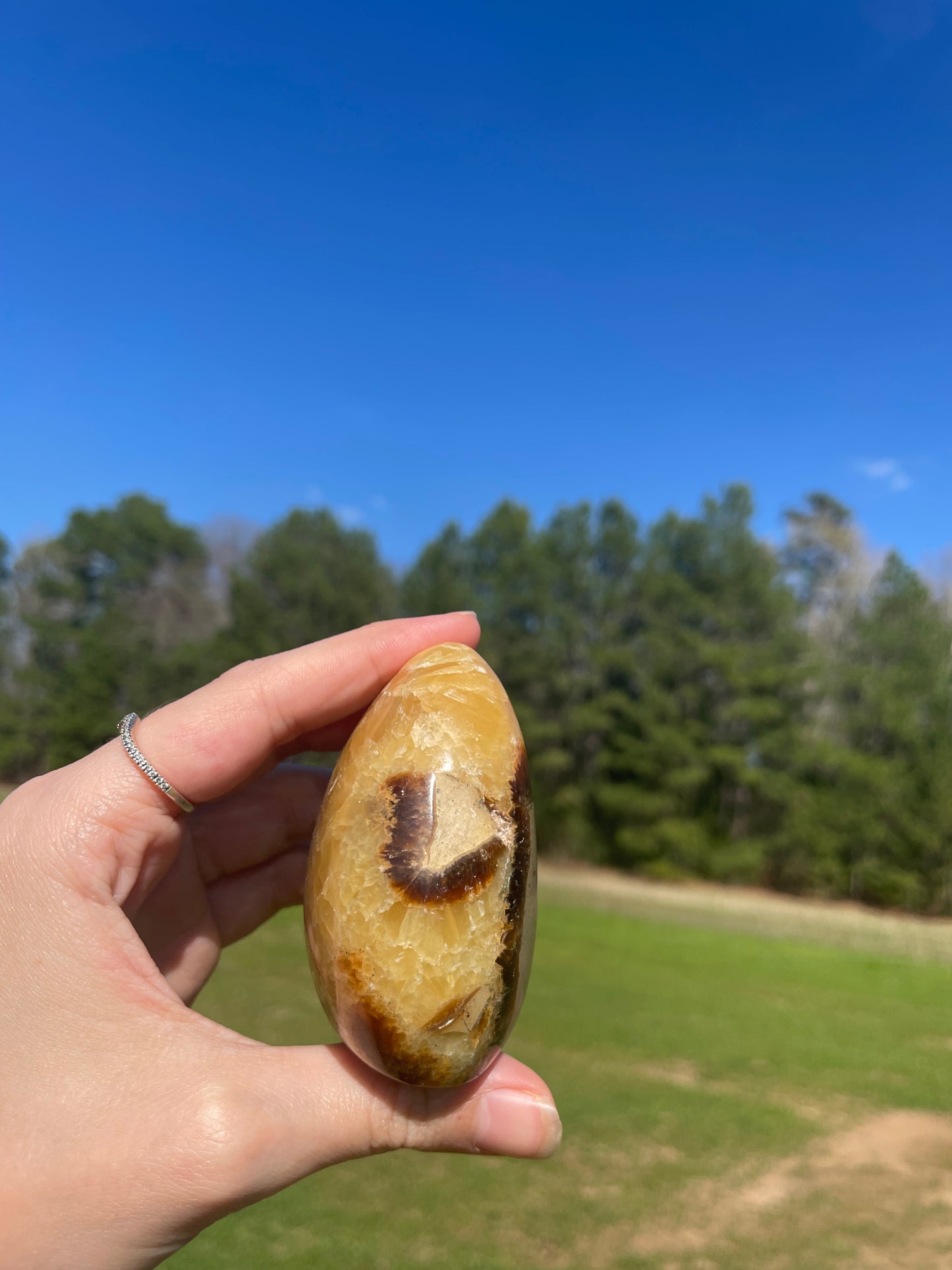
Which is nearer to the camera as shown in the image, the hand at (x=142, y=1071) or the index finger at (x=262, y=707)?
the hand at (x=142, y=1071)

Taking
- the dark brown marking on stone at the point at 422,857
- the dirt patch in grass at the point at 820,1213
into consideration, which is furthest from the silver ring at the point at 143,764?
the dirt patch in grass at the point at 820,1213

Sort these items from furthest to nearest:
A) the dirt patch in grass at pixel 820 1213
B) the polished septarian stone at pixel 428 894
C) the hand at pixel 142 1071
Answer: the dirt patch in grass at pixel 820 1213
the polished septarian stone at pixel 428 894
the hand at pixel 142 1071

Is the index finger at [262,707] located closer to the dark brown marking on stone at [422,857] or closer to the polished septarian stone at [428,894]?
the polished septarian stone at [428,894]

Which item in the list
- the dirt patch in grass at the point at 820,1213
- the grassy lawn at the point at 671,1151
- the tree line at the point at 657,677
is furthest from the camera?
the tree line at the point at 657,677

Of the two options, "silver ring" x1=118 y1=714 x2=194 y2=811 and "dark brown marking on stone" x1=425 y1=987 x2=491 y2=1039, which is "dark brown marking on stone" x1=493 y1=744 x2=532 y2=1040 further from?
"silver ring" x1=118 y1=714 x2=194 y2=811

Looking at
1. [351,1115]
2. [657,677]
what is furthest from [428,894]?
[657,677]
